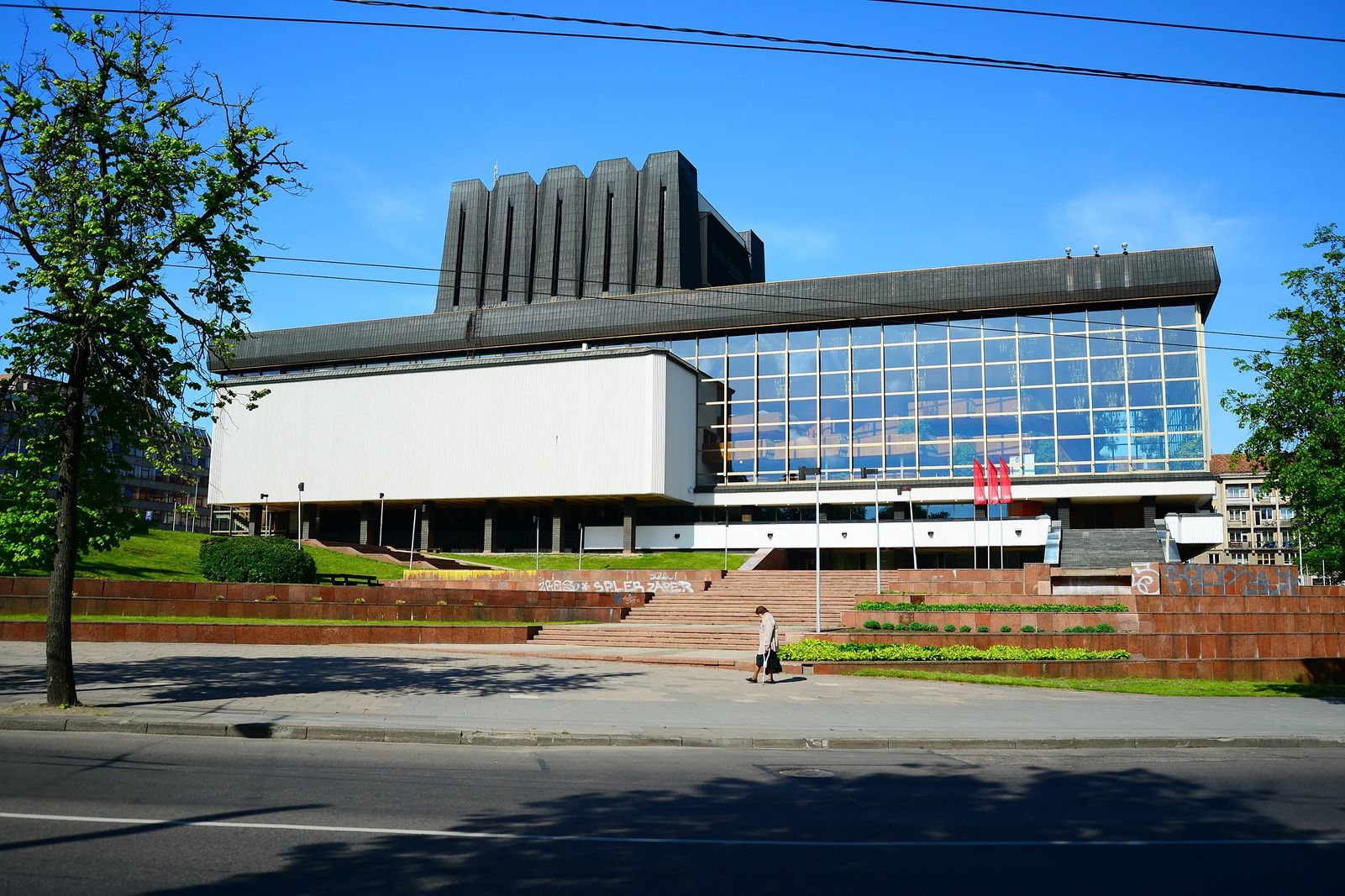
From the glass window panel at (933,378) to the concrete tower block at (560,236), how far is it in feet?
102

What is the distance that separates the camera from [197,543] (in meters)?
47.6

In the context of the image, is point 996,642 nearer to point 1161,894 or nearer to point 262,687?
point 262,687

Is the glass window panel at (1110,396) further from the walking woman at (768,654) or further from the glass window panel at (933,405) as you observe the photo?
the walking woman at (768,654)

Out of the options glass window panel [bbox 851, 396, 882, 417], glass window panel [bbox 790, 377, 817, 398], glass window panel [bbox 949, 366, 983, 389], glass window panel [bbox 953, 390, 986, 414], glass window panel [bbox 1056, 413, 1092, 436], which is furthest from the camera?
glass window panel [bbox 790, 377, 817, 398]

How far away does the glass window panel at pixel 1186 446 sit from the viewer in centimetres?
5912

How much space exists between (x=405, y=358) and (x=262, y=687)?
63.8 metres

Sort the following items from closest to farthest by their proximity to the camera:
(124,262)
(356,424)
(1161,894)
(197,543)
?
(1161,894) → (124,262) → (197,543) → (356,424)

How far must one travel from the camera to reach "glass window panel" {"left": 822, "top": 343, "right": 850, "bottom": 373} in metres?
67.4

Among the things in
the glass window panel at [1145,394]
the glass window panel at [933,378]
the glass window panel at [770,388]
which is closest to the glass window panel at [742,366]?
the glass window panel at [770,388]

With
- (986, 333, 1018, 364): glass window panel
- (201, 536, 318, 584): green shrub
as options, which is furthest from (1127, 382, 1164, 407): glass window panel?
(201, 536, 318, 584): green shrub

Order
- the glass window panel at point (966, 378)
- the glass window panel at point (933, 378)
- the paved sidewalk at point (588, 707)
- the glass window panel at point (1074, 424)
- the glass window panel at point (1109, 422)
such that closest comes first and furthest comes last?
the paved sidewalk at point (588, 707)
the glass window panel at point (1109, 422)
the glass window panel at point (1074, 424)
the glass window panel at point (966, 378)
the glass window panel at point (933, 378)

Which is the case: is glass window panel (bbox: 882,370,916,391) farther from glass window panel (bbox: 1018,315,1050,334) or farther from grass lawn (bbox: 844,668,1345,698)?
grass lawn (bbox: 844,668,1345,698)

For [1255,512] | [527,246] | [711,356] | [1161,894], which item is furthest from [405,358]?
[1255,512]

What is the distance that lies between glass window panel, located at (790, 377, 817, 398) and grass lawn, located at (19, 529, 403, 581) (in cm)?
2924
